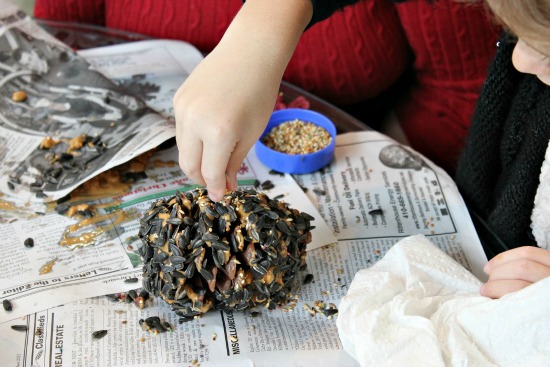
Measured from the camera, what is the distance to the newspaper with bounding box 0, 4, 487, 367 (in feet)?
2.09

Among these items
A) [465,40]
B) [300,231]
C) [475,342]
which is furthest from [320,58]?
[475,342]

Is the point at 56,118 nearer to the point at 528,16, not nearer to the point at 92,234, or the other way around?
the point at 92,234

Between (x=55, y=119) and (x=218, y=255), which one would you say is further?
(x=55, y=119)

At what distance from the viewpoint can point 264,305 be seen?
69cm

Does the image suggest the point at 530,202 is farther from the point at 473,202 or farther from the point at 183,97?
the point at 183,97

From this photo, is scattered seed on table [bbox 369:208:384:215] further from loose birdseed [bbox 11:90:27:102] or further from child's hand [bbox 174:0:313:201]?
loose birdseed [bbox 11:90:27:102]

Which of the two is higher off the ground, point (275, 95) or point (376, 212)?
point (275, 95)

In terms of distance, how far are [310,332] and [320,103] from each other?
0.45m

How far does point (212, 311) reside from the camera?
688mm

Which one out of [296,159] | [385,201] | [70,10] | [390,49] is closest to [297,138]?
[296,159]

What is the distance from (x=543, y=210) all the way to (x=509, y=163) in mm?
100

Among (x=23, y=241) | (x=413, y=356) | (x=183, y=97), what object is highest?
(x=183, y=97)

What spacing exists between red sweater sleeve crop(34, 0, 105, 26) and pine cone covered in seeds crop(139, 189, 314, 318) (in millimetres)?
683

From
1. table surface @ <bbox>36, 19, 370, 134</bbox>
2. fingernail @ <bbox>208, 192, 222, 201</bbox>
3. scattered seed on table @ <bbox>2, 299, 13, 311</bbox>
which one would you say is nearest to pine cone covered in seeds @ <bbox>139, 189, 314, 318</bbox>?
fingernail @ <bbox>208, 192, 222, 201</bbox>
